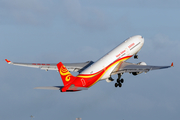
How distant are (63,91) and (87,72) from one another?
680 centimetres

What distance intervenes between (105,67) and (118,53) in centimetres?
641

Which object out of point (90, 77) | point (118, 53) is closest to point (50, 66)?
point (90, 77)

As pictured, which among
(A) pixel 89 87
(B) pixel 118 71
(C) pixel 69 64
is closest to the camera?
(A) pixel 89 87

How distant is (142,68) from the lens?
284 ft

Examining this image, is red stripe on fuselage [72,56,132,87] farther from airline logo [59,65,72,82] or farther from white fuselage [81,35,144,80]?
airline logo [59,65,72,82]

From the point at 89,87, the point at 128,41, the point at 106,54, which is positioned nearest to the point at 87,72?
the point at 89,87

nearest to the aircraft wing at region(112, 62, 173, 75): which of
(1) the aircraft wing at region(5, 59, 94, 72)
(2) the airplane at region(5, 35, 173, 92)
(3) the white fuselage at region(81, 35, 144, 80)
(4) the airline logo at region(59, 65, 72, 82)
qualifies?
(2) the airplane at region(5, 35, 173, 92)

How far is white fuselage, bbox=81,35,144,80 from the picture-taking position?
82.4 metres

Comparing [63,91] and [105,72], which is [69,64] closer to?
[105,72]

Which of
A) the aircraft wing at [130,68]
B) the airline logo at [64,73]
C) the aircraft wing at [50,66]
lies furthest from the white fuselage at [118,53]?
the aircraft wing at [50,66]

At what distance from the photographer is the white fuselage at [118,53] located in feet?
270

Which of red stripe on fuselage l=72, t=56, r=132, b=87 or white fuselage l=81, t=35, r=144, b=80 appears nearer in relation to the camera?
red stripe on fuselage l=72, t=56, r=132, b=87

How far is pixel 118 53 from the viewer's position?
89062mm

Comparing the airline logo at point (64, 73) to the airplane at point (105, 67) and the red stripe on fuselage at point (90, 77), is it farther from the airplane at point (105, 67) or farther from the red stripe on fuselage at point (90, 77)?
the red stripe on fuselage at point (90, 77)
